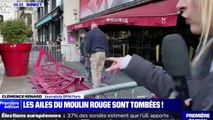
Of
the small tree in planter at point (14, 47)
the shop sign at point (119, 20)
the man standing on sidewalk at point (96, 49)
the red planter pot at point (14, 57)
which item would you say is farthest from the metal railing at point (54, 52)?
the man standing on sidewalk at point (96, 49)

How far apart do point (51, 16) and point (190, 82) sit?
110 feet

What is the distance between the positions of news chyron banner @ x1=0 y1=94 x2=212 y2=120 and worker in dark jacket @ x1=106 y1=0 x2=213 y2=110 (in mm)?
100

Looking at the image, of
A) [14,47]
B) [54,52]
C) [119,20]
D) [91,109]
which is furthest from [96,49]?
[54,52]

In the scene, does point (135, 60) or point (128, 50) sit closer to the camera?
point (135, 60)

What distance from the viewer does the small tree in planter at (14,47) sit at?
13906 millimetres

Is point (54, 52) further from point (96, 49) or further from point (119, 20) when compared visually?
point (96, 49)

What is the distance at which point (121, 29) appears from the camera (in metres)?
17.9

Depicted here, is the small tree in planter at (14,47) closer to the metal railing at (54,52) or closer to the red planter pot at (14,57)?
the red planter pot at (14,57)

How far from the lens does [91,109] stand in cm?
189

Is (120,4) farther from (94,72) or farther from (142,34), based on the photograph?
(94,72)

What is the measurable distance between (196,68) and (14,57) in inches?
496

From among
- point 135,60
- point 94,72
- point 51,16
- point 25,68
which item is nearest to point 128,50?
point 25,68

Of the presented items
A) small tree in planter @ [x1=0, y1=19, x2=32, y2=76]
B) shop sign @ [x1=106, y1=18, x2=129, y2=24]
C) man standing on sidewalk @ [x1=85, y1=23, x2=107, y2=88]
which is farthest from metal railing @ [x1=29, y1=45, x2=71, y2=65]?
man standing on sidewalk @ [x1=85, y1=23, x2=107, y2=88]

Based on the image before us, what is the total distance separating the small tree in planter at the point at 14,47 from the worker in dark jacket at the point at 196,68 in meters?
12.3
